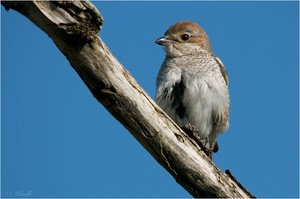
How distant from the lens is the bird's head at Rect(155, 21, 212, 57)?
24.7 ft

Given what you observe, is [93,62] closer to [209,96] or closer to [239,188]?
[239,188]

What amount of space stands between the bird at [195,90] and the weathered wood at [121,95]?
5.44 feet

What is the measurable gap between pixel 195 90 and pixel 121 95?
251 centimetres

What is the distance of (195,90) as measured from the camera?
663cm

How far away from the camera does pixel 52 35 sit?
12.6ft

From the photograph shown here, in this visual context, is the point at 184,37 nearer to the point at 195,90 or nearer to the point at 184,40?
the point at 184,40

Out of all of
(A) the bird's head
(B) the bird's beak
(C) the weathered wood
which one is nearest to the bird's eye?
(A) the bird's head

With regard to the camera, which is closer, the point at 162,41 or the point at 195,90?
the point at 195,90

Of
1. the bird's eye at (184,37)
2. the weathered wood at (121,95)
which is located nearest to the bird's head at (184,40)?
the bird's eye at (184,37)

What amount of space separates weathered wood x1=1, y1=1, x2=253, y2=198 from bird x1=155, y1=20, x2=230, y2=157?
1657 millimetres

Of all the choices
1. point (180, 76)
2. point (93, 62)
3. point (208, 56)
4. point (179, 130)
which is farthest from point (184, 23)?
point (93, 62)

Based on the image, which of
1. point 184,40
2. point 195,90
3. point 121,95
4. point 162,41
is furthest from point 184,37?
point 121,95

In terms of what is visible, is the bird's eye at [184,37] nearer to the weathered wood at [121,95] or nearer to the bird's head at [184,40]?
the bird's head at [184,40]

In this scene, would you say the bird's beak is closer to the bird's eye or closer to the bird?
the bird
